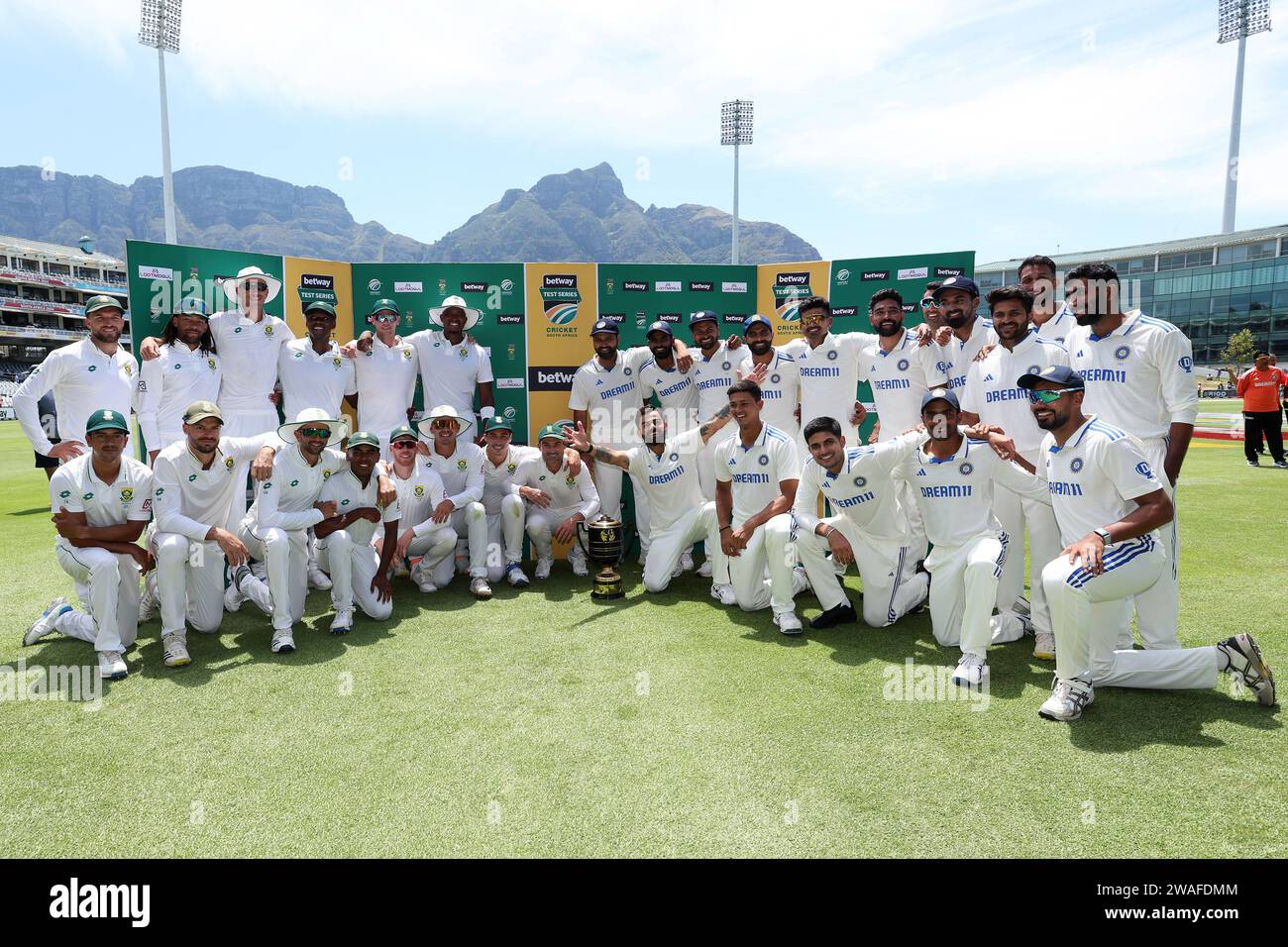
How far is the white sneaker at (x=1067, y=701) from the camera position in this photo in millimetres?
3793

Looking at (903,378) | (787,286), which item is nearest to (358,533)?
(903,378)

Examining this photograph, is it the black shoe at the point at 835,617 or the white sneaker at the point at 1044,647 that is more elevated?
the white sneaker at the point at 1044,647

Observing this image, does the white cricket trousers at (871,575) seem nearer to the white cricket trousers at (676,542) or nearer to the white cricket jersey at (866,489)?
the white cricket jersey at (866,489)

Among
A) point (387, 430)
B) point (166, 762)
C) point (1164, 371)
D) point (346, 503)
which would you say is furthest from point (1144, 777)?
point (387, 430)

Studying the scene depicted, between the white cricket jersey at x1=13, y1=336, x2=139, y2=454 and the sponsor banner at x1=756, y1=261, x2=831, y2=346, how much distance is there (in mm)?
6657

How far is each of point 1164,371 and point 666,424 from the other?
458cm

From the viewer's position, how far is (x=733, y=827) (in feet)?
9.59

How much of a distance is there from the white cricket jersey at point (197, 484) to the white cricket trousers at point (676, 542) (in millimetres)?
3266

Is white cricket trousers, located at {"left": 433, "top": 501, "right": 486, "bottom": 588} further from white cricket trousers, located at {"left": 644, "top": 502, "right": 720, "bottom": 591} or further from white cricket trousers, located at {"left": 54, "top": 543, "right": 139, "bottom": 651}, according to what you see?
white cricket trousers, located at {"left": 54, "top": 543, "right": 139, "bottom": 651}

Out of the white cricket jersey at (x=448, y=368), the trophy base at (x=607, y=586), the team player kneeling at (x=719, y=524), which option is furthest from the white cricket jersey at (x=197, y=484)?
the trophy base at (x=607, y=586)

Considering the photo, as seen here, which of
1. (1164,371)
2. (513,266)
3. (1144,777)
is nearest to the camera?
(1144,777)

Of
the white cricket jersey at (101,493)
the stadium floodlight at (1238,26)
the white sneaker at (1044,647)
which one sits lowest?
the white sneaker at (1044,647)

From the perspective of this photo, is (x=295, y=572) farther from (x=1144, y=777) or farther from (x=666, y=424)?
(x=1144, y=777)

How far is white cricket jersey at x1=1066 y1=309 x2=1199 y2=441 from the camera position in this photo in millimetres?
4348
